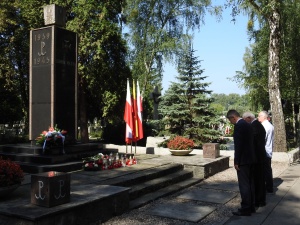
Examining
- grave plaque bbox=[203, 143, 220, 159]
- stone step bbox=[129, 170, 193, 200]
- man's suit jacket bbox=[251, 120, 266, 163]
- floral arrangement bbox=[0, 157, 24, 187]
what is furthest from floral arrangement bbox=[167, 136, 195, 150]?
floral arrangement bbox=[0, 157, 24, 187]

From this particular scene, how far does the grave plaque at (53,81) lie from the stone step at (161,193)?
10.7 feet

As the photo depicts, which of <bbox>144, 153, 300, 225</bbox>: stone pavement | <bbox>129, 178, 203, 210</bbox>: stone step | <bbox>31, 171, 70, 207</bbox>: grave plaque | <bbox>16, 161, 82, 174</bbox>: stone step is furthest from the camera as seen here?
<bbox>16, 161, 82, 174</bbox>: stone step

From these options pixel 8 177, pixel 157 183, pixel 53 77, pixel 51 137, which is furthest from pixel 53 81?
pixel 8 177

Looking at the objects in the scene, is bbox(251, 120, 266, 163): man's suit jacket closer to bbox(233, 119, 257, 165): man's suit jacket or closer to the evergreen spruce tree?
bbox(233, 119, 257, 165): man's suit jacket

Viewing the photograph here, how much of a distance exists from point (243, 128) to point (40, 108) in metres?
5.80

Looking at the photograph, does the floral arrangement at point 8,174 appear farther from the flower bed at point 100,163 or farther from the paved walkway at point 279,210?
the paved walkway at point 279,210

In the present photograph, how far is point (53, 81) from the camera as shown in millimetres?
9312

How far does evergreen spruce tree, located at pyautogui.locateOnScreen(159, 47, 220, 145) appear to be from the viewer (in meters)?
17.6

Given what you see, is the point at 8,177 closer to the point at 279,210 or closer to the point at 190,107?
the point at 279,210

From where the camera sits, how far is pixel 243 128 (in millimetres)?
6426

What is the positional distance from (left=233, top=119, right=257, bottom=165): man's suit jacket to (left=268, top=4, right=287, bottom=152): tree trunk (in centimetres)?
1085

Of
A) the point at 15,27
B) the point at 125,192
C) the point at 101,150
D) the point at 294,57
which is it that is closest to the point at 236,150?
the point at 125,192

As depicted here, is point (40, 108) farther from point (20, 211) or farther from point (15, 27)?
point (15, 27)

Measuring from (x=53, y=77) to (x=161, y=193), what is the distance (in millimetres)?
4266
